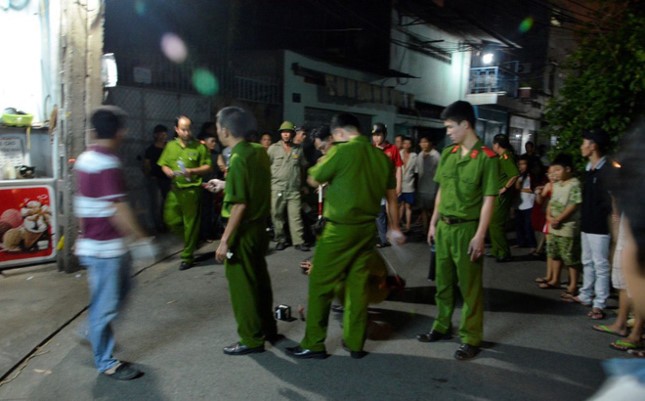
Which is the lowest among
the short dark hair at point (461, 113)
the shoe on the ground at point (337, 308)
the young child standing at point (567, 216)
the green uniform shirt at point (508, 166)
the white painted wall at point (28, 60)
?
the shoe on the ground at point (337, 308)

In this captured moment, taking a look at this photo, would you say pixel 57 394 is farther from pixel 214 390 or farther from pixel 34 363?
pixel 214 390

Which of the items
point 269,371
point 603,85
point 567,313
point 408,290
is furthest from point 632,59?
point 269,371

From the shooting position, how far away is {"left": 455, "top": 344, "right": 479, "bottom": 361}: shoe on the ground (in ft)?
12.9

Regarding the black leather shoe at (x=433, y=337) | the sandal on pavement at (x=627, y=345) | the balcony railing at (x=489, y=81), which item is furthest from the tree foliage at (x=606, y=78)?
the balcony railing at (x=489, y=81)

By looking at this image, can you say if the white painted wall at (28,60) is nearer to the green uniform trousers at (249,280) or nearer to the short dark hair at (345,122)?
the green uniform trousers at (249,280)

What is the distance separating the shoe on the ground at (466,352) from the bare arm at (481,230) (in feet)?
2.43

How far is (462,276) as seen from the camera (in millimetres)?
3926

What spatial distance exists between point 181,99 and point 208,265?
4.08 m

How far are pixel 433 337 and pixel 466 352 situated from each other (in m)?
0.37

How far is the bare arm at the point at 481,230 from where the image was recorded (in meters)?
3.77

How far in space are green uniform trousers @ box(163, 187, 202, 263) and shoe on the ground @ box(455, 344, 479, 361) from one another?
12.4 feet

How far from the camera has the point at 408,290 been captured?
5836mm

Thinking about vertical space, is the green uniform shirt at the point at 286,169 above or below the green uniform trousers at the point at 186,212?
above

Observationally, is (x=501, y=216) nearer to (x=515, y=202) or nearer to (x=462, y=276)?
(x=515, y=202)
